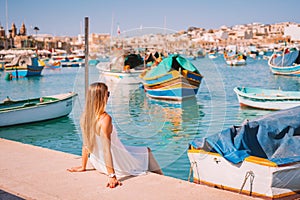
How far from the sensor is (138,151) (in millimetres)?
4840

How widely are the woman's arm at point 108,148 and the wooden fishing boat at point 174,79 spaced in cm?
1456

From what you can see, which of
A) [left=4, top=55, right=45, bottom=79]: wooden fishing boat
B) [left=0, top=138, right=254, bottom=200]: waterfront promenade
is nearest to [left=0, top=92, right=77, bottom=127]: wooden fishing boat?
[left=0, top=138, right=254, bottom=200]: waterfront promenade

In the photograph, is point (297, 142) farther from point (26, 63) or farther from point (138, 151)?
point (26, 63)

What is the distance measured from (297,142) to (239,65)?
174ft

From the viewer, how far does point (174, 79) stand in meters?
19.3

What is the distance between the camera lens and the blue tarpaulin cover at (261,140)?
5445 mm

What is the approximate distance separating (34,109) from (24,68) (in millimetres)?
28050

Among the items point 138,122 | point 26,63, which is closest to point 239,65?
point 26,63

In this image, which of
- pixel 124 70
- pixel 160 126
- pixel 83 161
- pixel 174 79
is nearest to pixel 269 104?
pixel 160 126

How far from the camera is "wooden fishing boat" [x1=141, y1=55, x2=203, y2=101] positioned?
63.2 feet

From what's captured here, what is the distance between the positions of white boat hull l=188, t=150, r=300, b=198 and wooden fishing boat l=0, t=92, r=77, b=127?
8.82 meters

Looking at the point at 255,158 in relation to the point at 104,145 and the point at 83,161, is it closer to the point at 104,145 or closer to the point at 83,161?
the point at 104,145

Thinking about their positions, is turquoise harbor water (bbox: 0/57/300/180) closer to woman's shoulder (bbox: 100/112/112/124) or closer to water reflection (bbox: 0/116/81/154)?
water reflection (bbox: 0/116/81/154)

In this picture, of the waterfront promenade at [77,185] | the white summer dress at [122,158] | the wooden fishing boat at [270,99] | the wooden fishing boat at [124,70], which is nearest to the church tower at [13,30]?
the wooden fishing boat at [124,70]
